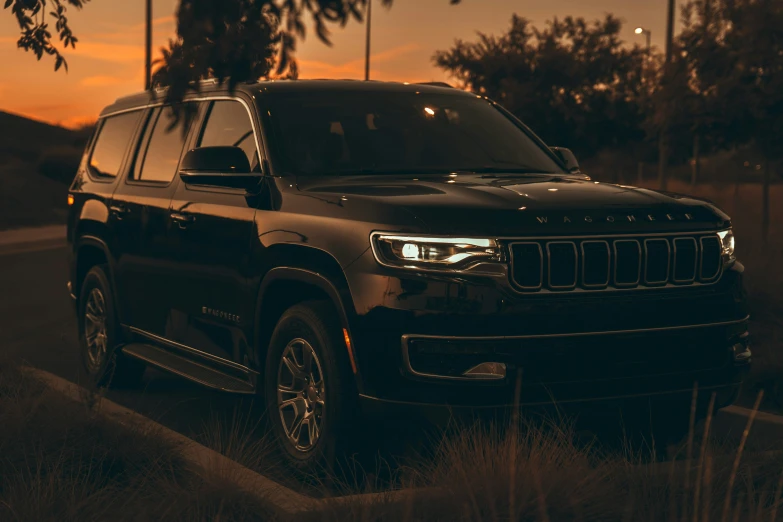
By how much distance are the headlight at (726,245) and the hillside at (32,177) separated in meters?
27.9

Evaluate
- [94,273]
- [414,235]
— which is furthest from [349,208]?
[94,273]

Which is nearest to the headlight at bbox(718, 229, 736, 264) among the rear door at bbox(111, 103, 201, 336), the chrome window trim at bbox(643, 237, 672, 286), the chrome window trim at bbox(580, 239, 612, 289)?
the chrome window trim at bbox(643, 237, 672, 286)

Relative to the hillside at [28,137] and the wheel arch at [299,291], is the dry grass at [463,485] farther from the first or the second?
the hillside at [28,137]

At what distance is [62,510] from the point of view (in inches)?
192

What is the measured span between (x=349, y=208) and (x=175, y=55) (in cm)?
105

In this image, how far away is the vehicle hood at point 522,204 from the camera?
18.0 ft

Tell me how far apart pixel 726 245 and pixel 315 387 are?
2.07 meters

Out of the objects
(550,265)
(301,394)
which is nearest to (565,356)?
(550,265)

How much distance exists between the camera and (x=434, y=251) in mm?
5492

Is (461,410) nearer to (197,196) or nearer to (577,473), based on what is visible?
(577,473)

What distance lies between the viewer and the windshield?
6.86m

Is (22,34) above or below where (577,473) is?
above

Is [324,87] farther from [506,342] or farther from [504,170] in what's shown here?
[506,342]

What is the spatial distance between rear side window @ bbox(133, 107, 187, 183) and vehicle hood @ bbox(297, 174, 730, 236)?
61.1 inches
